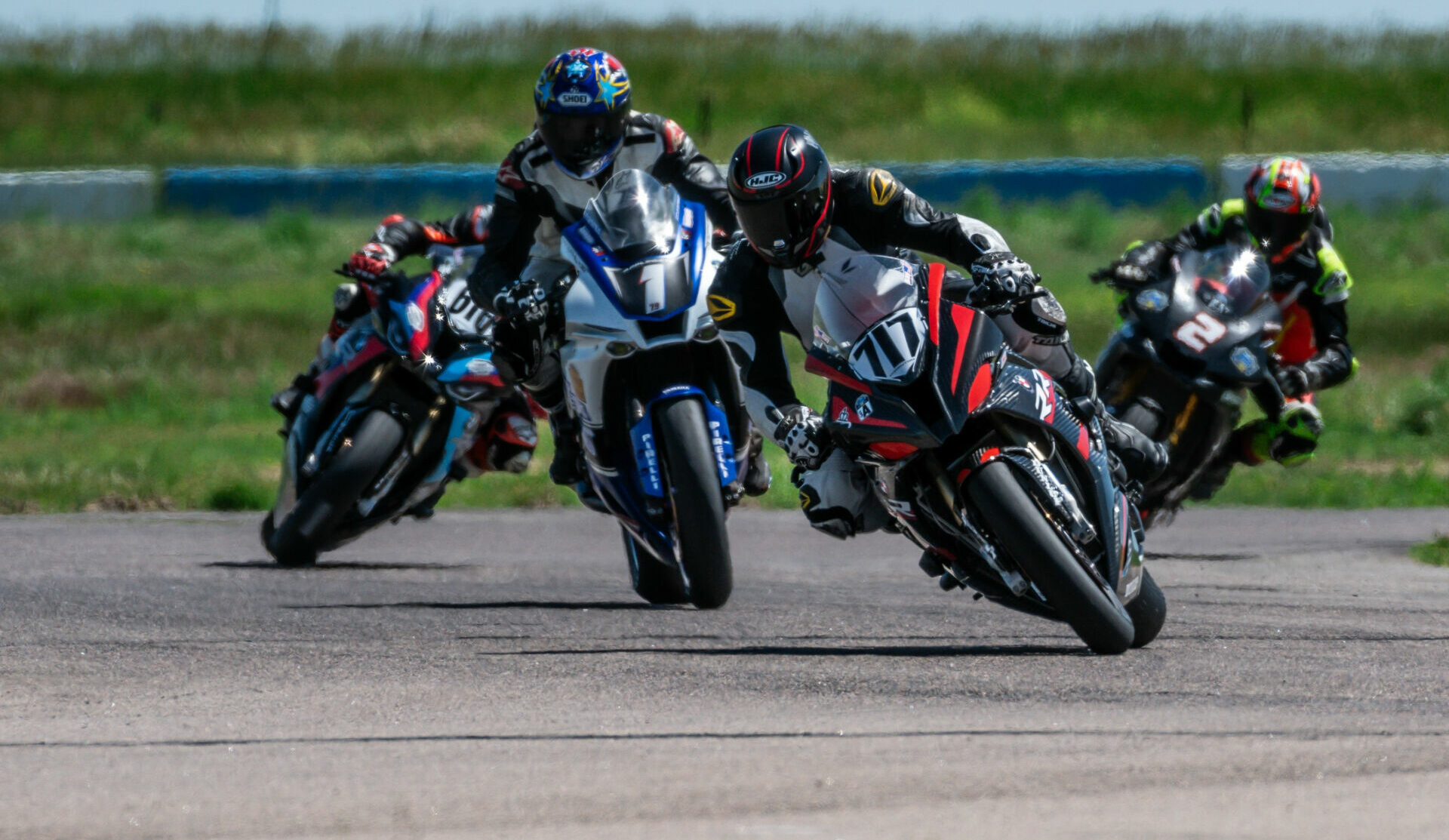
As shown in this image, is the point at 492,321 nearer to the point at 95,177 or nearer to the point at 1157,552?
the point at 1157,552

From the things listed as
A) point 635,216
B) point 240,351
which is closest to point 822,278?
point 635,216

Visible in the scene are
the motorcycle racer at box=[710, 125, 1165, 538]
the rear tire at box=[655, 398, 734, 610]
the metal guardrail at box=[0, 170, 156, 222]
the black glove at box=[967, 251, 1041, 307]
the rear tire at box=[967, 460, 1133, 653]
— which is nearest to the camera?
the rear tire at box=[967, 460, 1133, 653]

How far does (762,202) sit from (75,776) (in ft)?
8.67

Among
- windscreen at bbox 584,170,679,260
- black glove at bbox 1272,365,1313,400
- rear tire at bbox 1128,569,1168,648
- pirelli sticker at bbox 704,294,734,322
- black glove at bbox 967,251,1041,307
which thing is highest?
black glove at bbox 967,251,1041,307

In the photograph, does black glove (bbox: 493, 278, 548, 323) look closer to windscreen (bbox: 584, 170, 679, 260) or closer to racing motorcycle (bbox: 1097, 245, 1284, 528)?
windscreen (bbox: 584, 170, 679, 260)

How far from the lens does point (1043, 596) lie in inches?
229

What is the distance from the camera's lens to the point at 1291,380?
9.42 m

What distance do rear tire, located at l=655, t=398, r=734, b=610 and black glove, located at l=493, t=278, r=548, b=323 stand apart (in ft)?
2.21

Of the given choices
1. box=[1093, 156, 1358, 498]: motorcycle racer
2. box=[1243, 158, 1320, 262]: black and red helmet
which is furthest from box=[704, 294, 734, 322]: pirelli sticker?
box=[1243, 158, 1320, 262]: black and red helmet

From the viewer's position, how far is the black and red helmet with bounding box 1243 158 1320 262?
31.9 feet

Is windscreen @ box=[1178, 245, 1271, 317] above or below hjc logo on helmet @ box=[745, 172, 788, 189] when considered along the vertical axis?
below

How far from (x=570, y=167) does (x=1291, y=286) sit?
140 inches

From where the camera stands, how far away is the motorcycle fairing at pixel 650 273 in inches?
293

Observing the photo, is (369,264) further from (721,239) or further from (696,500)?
(696,500)
